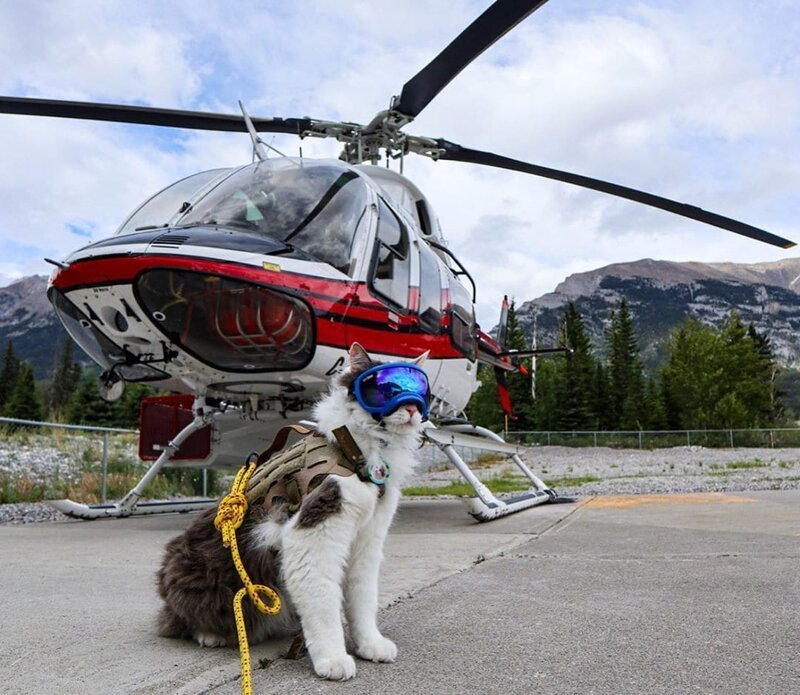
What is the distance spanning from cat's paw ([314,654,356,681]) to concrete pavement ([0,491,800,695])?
3 cm

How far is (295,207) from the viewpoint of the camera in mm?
6719

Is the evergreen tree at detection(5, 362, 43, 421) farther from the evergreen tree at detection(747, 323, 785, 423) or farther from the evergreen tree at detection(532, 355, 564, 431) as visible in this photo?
the evergreen tree at detection(747, 323, 785, 423)

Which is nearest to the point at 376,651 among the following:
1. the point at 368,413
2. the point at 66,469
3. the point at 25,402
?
the point at 368,413

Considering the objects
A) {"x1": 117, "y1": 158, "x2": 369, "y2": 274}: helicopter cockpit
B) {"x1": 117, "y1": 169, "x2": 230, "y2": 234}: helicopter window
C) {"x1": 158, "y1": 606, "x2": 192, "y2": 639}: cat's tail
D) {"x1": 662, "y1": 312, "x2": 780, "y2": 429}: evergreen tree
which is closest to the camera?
{"x1": 158, "y1": 606, "x2": 192, "y2": 639}: cat's tail

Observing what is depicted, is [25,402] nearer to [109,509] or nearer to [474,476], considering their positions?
[109,509]

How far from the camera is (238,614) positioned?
2.30 m

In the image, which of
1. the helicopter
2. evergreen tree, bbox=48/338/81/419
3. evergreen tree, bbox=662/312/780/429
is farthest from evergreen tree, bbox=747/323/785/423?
evergreen tree, bbox=48/338/81/419

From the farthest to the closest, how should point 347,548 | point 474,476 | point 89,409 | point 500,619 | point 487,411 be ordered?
point 487,411
point 89,409
point 474,476
point 500,619
point 347,548

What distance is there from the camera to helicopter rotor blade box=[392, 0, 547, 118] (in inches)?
248

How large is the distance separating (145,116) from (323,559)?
7843mm

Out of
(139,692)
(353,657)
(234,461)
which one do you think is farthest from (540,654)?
(234,461)

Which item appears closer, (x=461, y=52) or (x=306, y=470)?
(x=306, y=470)

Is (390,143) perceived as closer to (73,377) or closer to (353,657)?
(353,657)

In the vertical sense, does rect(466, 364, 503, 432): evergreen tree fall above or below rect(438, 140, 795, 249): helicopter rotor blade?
below
